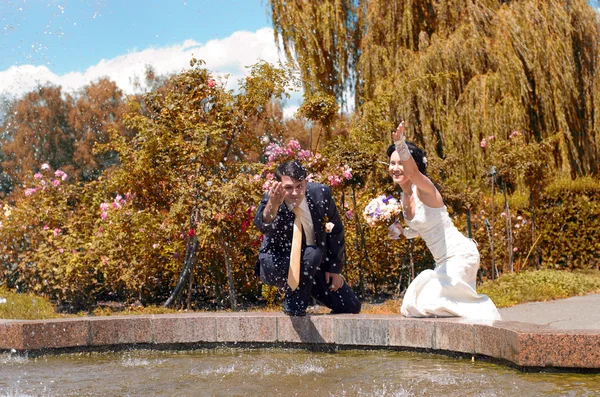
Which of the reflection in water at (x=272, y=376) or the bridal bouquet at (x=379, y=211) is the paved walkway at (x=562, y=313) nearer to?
the bridal bouquet at (x=379, y=211)

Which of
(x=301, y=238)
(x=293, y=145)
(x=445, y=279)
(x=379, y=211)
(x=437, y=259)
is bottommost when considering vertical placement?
(x=445, y=279)

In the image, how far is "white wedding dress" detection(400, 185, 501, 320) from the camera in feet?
17.5

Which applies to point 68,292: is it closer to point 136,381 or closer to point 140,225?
point 140,225

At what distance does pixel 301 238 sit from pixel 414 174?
0.97 meters

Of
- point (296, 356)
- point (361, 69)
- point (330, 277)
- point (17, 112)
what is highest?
point (17, 112)

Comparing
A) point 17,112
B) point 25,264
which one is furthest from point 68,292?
point 17,112

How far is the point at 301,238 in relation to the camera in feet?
18.4

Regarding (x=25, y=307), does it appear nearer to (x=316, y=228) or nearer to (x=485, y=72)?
(x=316, y=228)

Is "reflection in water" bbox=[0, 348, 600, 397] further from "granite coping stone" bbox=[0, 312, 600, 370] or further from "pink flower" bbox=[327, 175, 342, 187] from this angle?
"pink flower" bbox=[327, 175, 342, 187]

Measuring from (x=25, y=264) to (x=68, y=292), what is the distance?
901mm

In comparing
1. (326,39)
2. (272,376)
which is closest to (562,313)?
(272,376)

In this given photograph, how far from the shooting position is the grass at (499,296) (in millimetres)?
8594

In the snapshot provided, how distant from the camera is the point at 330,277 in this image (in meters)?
5.86

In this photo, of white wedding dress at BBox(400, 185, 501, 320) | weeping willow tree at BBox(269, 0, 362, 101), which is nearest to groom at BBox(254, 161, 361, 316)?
white wedding dress at BBox(400, 185, 501, 320)
